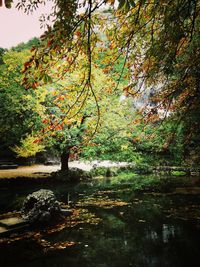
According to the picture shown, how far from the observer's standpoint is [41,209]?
28.5 feet

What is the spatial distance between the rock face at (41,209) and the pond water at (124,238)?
103cm

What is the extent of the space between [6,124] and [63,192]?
658cm

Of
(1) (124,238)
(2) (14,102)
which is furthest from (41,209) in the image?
(2) (14,102)

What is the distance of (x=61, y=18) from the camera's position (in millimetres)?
2719

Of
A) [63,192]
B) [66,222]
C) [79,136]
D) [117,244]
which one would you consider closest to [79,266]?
[117,244]

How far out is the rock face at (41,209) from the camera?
8367mm

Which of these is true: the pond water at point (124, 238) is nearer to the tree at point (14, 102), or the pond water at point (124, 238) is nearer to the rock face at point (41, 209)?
the rock face at point (41, 209)

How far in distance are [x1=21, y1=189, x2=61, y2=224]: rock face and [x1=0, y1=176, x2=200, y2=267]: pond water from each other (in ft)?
3.37

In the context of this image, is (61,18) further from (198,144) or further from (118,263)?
(198,144)

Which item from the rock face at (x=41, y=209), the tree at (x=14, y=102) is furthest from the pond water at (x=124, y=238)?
the tree at (x=14, y=102)

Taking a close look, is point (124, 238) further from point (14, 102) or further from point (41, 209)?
point (14, 102)

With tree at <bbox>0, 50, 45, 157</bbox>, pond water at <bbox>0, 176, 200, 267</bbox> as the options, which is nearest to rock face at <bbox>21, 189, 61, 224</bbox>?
pond water at <bbox>0, 176, 200, 267</bbox>

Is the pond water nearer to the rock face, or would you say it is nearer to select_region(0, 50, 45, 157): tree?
the rock face

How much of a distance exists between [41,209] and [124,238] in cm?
318
